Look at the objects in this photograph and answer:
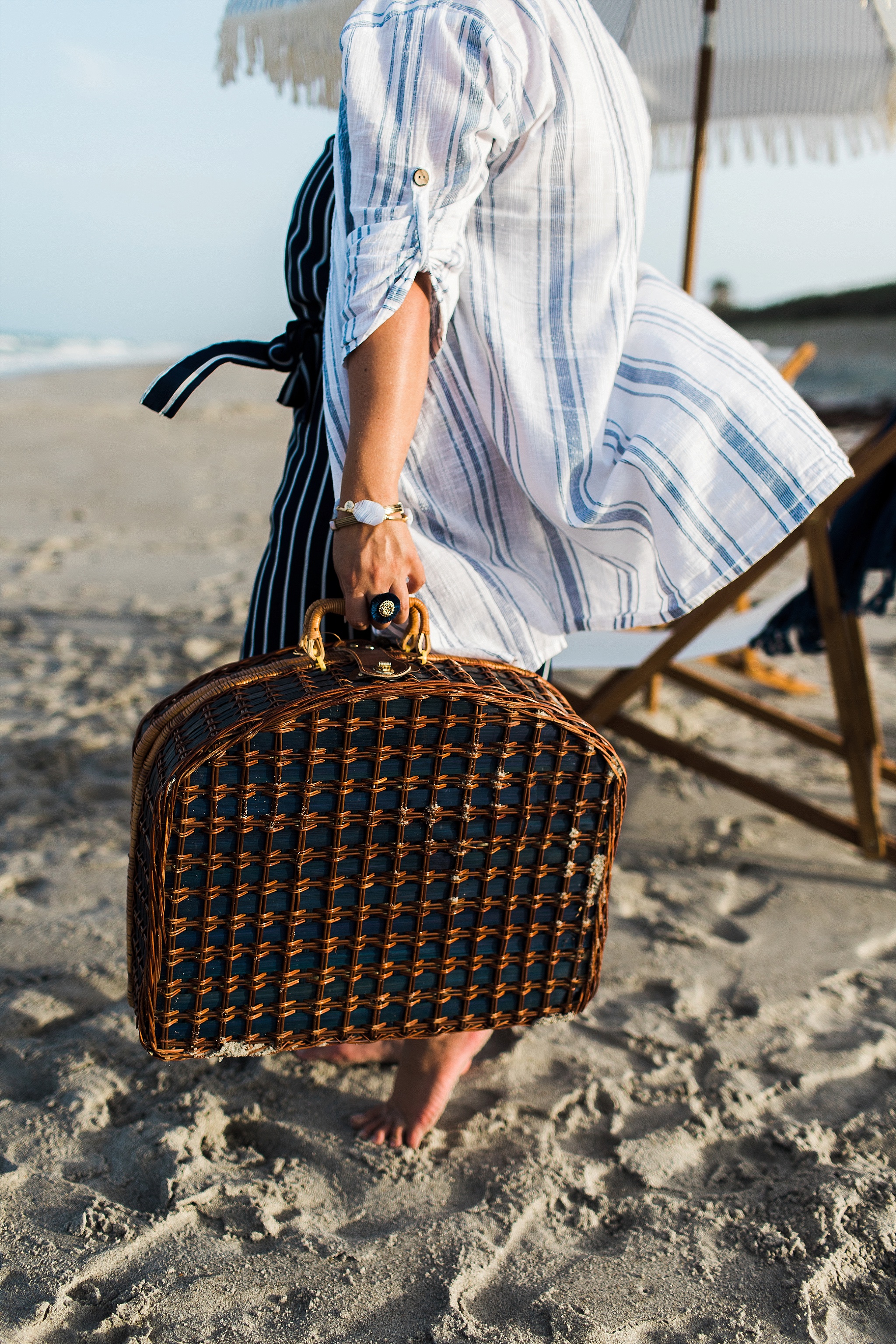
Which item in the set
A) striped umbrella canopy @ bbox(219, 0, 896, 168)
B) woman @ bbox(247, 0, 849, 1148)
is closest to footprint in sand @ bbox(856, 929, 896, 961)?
woman @ bbox(247, 0, 849, 1148)

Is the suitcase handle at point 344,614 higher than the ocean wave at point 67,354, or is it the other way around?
the suitcase handle at point 344,614

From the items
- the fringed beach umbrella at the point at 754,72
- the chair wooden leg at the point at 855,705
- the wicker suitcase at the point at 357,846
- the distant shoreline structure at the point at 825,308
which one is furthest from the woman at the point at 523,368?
the distant shoreline structure at the point at 825,308

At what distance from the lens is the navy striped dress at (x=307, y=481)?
1371mm

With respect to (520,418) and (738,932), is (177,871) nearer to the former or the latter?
(520,418)

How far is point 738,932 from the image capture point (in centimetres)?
214

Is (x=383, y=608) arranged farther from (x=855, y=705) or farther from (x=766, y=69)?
(x=766, y=69)

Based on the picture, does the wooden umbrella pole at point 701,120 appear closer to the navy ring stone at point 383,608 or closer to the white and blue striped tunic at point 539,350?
the white and blue striped tunic at point 539,350

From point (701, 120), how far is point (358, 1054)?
A: 2624mm

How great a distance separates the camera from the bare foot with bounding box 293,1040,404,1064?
1.69 metres

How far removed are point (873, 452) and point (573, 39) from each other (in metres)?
1.28

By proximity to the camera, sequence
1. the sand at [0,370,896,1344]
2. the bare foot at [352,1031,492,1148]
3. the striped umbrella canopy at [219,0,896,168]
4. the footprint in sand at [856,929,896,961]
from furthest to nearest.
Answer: the striped umbrella canopy at [219,0,896,168] → the footprint in sand at [856,929,896,961] → the bare foot at [352,1031,492,1148] → the sand at [0,370,896,1344]

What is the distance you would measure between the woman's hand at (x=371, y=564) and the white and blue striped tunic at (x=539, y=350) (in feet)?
0.36

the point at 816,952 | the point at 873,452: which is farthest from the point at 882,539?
the point at 816,952

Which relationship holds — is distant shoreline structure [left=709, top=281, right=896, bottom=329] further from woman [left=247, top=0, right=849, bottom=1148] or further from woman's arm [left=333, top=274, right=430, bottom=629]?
woman's arm [left=333, top=274, right=430, bottom=629]
